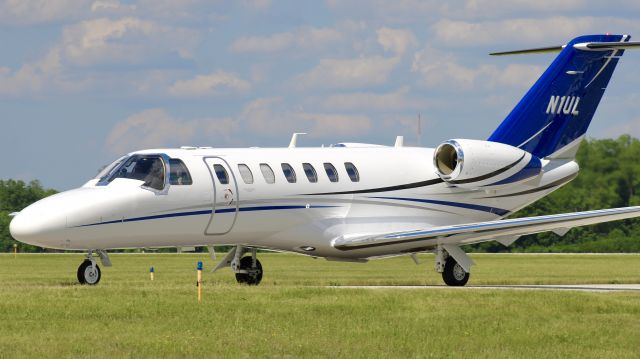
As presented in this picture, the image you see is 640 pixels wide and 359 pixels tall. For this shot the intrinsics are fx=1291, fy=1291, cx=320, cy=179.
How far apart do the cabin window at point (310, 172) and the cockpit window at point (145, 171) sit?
13.4ft

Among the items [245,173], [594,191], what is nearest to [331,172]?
[245,173]

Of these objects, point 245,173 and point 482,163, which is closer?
point 245,173

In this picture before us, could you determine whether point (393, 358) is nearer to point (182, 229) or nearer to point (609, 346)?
point (609, 346)

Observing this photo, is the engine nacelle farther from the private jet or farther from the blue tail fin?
the blue tail fin

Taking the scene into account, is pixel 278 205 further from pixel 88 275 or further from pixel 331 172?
pixel 88 275

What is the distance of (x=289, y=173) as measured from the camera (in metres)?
31.4

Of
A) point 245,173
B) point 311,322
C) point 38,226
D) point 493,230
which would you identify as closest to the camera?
point 311,322

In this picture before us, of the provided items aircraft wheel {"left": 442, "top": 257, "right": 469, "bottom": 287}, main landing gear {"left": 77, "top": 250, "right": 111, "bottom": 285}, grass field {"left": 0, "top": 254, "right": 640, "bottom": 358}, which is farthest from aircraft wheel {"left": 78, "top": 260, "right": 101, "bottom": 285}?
aircraft wheel {"left": 442, "top": 257, "right": 469, "bottom": 287}

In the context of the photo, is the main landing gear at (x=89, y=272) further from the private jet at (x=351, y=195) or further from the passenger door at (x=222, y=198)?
the passenger door at (x=222, y=198)

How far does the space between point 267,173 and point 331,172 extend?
6.46ft

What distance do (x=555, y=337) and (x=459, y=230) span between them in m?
10.8

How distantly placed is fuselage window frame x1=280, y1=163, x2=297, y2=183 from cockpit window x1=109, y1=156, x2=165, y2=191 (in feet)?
11.1

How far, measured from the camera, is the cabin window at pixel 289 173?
31.3 meters

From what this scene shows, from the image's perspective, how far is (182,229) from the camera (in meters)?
29.5
